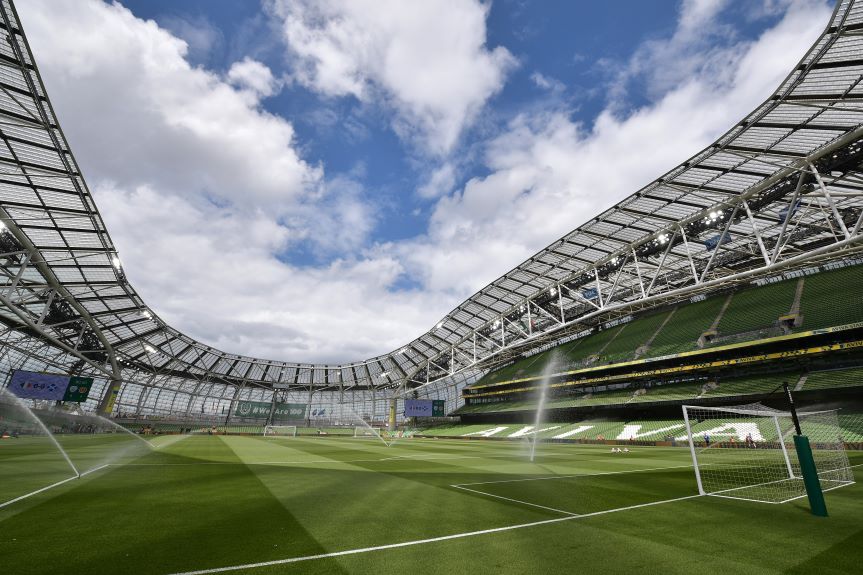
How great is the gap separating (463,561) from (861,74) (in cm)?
2621

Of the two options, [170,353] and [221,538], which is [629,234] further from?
[170,353]

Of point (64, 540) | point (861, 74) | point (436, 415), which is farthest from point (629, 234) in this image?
point (436, 415)

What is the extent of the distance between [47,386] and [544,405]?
200 feet

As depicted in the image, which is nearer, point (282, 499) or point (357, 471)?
point (282, 499)

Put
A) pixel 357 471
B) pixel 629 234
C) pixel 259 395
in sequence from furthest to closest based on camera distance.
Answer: pixel 259 395, pixel 629 234, pixel 357 471

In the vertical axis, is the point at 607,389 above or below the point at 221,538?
above

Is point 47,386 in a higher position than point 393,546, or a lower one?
higher

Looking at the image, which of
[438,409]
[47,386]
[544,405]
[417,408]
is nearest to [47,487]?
[544,405]

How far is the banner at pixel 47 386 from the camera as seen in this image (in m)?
40.7

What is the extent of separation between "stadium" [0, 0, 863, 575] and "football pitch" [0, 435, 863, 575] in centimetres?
6

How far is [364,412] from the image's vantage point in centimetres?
8094

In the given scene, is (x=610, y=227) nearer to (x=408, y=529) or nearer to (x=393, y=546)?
(x=408, y=529)

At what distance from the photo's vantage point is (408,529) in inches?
232

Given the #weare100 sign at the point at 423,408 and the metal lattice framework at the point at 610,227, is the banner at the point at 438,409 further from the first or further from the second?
the metal lattice framework at the point at 610,227
